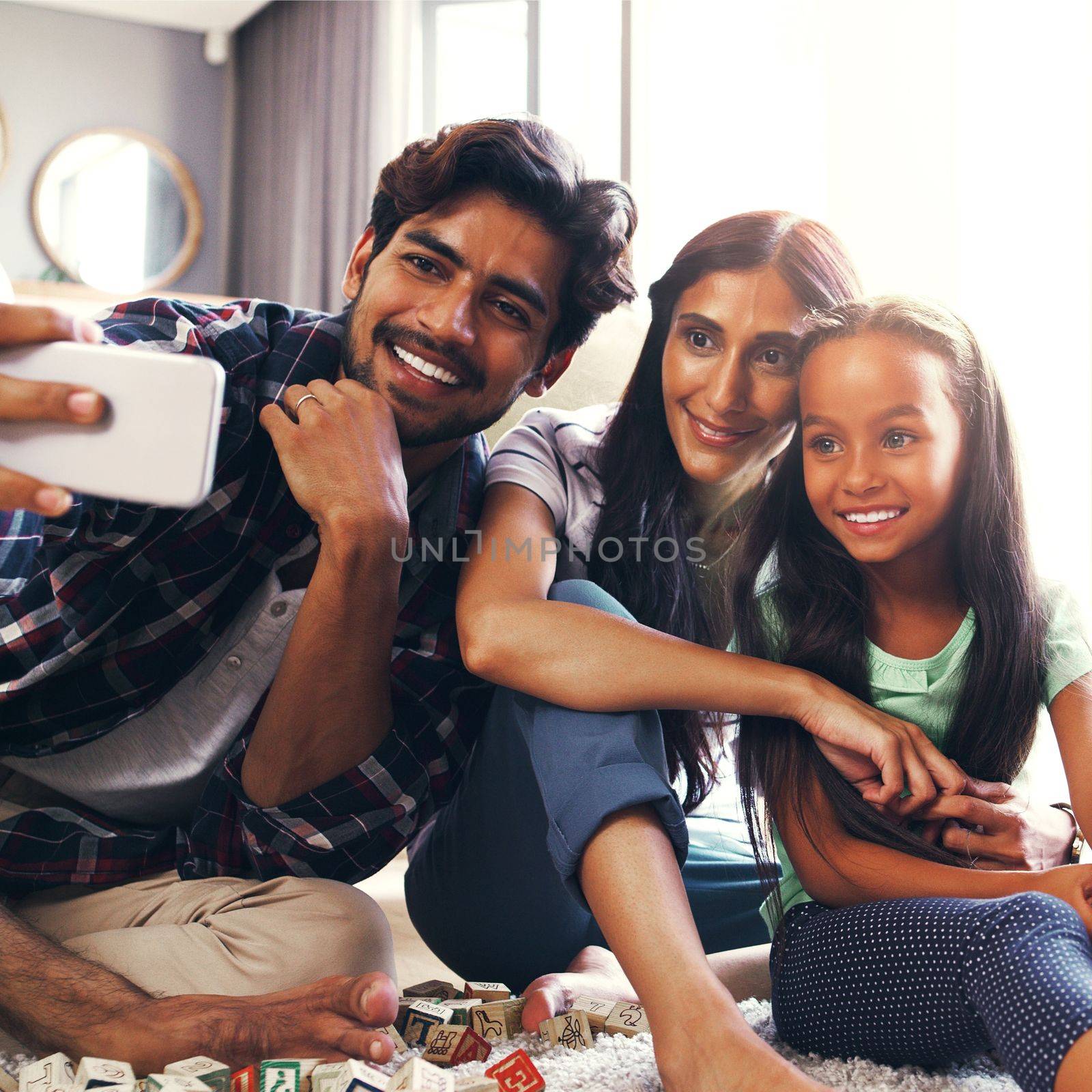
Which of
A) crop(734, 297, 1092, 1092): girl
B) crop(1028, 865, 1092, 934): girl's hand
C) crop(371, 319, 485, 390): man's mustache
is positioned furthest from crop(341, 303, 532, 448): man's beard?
crop(1028, 865, 1092, 934): girl's hand

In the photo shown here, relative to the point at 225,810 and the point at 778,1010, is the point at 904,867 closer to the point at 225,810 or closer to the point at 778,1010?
the point at 778,1010

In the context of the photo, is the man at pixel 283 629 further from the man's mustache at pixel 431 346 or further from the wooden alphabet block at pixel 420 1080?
the wooden alphabet block at pixel 420 1080

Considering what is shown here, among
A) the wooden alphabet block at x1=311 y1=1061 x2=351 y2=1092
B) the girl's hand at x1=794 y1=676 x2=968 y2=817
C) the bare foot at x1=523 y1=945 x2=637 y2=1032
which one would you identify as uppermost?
the girl's hand at x1=794 y1=676 x2=968 y2=817

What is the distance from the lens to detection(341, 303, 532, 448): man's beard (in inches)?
47.6

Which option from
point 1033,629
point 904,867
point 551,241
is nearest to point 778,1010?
point 904,867

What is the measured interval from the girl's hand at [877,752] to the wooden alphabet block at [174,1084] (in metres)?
0.56

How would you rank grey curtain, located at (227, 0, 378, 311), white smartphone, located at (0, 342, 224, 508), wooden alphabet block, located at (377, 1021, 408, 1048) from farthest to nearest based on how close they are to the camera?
grey curtain, located at (227, 0, 378, 311) → wooden alphabet block, located at (377, 1021, 408, 1048) → white smartphone, located at (0, 342, 224, 508)


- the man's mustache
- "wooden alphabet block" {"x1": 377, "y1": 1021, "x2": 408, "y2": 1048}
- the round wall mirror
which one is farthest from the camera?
the round wall mirror

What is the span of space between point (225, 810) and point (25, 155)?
139 inches

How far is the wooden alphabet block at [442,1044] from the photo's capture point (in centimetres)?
95

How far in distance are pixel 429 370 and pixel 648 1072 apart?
721 millimetres

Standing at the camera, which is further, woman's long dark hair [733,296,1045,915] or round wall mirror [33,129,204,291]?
round wall mirror [33,129,204,291]

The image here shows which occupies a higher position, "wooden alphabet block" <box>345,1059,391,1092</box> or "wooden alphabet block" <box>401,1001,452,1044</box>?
"wooden alphabet block" <box>345,1059,391,1092</box>

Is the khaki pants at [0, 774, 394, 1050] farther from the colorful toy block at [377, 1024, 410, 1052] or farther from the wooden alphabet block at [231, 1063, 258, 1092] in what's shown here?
the wooden alphabet block at [231, 1063, 258, 1092]
